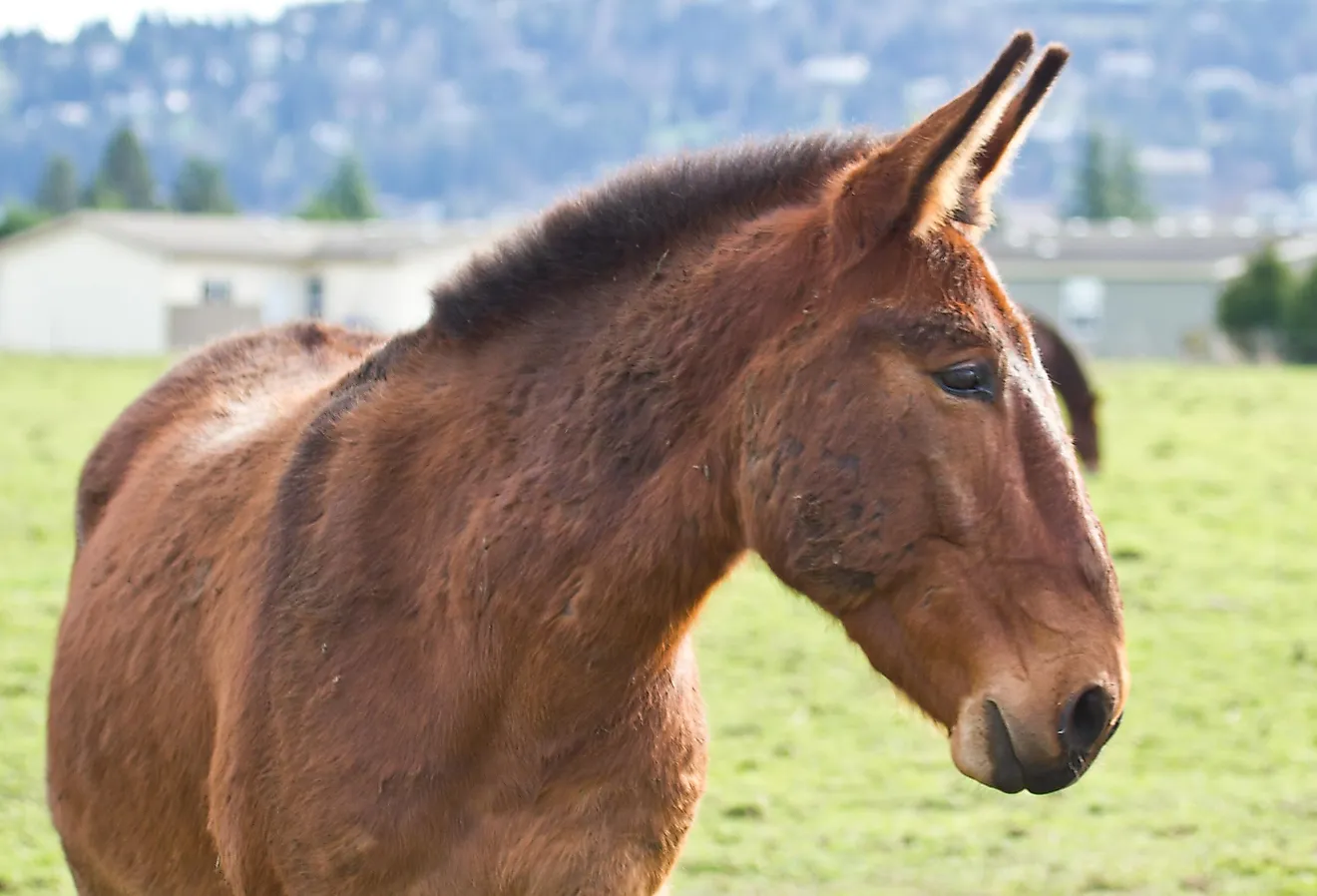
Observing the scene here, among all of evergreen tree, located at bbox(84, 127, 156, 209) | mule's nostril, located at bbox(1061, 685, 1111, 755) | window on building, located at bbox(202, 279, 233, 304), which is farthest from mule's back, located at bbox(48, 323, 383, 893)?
evergreen tree, located at bbox(84, 127, 156, 209)

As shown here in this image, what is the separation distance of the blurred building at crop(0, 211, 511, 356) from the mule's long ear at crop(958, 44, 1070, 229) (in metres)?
55.3

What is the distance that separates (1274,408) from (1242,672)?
53.4 ft

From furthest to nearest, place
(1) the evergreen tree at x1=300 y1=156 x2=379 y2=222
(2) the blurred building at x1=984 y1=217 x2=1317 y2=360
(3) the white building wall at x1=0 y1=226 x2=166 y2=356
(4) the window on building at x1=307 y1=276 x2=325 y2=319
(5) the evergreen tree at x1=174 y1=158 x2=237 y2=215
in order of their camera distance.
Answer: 1. (1) the evergreen tree at x1=300 y1=156 x2=379 y2=222
2. (5) the evergreen tree at x1=174 y1=158 x2=237 y2=215
3. (2) the blurred building at x1=984 y1=217 x2=1317 y2=360
4. (4) the window on building at x1=307 y1=276 x2=325 y2=319
5. (3) the white building wall at x1=0 y1=226 x2=166 y2=356

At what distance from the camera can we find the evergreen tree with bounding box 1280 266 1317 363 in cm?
4016

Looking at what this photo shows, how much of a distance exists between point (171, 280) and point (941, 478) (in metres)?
60.7

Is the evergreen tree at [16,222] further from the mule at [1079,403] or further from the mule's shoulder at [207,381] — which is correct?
the mule's shoulder at [207,381]

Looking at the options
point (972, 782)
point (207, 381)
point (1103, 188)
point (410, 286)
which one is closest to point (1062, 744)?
point (207, 381)

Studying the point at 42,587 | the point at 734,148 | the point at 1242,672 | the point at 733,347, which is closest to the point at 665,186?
the point at 734,148

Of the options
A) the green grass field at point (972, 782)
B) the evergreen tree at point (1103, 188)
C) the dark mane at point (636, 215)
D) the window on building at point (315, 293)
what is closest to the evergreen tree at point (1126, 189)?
the evergreen tree at point (1103, 188)

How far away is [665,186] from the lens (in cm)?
319

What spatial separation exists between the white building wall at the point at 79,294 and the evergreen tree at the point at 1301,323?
38.0 meters

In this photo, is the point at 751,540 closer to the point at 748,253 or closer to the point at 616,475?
the point at 616,475

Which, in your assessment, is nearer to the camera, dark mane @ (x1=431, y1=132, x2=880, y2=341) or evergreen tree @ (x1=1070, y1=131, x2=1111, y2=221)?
dark mane @ (x1=431, y1=132, x2=880, y2=341)

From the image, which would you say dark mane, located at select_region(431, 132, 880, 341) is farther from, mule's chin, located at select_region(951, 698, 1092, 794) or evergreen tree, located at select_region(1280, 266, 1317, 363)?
evergreen tree, located at select_region(1280, 266, 1317, 363)
